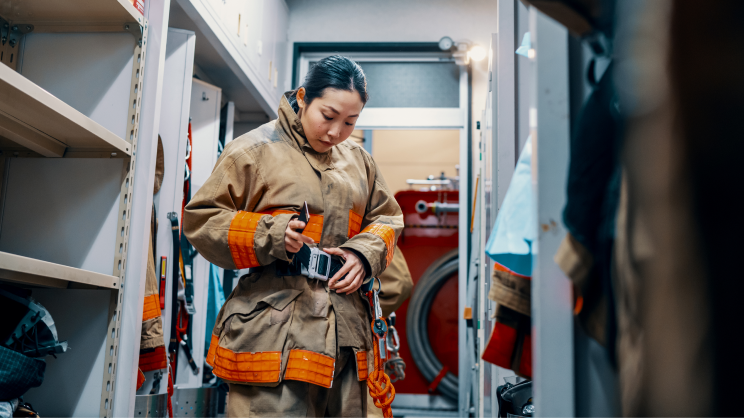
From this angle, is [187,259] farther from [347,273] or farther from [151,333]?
[347,273]

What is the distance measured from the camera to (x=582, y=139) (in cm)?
71

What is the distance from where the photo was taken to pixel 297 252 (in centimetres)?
156

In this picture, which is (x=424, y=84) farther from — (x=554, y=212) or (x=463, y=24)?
(x=554, y=212)

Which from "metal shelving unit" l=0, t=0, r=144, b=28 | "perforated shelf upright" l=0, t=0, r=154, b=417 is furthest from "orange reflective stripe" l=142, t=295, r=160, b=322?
"metal shelving unit" l=0, t=0, r=144, b=28

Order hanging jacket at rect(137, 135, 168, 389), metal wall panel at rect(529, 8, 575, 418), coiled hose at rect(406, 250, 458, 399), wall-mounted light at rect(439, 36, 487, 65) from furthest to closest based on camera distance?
coiled hose at rect(406, 250, 458, 399) < wall-mounted light at rect(439, 36, 487, 65) < hanging jacket at rect(137, 135, 168, 389) < metal wall panel at rect(529, 8, 575, 418)

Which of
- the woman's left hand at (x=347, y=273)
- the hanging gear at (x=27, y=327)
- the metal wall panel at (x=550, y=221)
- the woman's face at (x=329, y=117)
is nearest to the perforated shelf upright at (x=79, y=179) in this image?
the hanging gear at (x=27, y=327)

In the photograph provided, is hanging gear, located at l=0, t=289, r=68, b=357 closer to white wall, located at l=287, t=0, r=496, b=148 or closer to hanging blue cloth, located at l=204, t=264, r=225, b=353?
hanging blue cloth, located at l=204, t=264, r=225, b=353

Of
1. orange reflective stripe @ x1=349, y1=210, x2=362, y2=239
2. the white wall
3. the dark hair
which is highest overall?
the white wall

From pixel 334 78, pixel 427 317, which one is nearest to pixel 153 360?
pixel 334 78

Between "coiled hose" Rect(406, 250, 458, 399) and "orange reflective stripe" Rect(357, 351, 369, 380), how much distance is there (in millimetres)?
3026

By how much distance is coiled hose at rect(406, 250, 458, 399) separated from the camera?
460cm

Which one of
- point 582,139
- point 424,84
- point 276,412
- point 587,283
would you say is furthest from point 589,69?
point 424,84

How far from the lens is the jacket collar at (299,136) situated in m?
1.77

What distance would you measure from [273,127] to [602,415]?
1.31m
